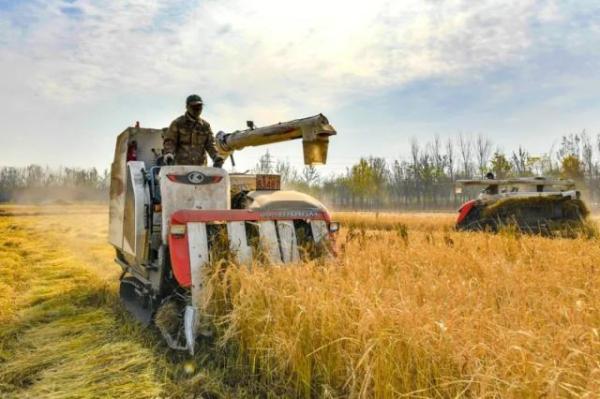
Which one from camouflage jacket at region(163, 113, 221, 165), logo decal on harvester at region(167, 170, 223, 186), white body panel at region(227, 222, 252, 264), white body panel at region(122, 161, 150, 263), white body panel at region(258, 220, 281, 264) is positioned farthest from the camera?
camouflage jacket at region(163, 113, 221, 165)

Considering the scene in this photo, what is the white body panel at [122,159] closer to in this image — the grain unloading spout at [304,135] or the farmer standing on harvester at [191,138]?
the farmer standing on harvester at [191,138]

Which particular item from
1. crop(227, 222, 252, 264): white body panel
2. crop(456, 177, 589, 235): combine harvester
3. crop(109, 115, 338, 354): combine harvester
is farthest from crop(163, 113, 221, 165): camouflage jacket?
crop(456, 177, 589, 235): combine harvester

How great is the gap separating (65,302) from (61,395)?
2935 millimetres

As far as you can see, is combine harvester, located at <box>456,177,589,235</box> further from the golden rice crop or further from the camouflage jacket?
the camouflage jacket

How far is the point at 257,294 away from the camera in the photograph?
3297 mm

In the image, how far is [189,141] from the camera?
17.4 feet

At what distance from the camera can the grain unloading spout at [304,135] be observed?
14.4ft

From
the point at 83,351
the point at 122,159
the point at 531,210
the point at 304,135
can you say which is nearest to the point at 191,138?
the point at 122,159

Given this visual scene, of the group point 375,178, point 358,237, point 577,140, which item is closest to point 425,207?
point 375,178

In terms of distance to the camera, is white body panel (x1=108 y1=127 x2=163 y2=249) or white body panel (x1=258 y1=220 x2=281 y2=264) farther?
white body panel (x1=108 y1=127 x2=163 y2=249)

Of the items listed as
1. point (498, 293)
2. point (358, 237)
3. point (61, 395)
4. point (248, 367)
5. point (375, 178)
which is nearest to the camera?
point (61, 395)

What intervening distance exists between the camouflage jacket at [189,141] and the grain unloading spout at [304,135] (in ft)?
1.29

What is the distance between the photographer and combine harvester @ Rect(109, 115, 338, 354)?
3.84m

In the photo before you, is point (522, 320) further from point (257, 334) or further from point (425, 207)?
point (425, 207)
